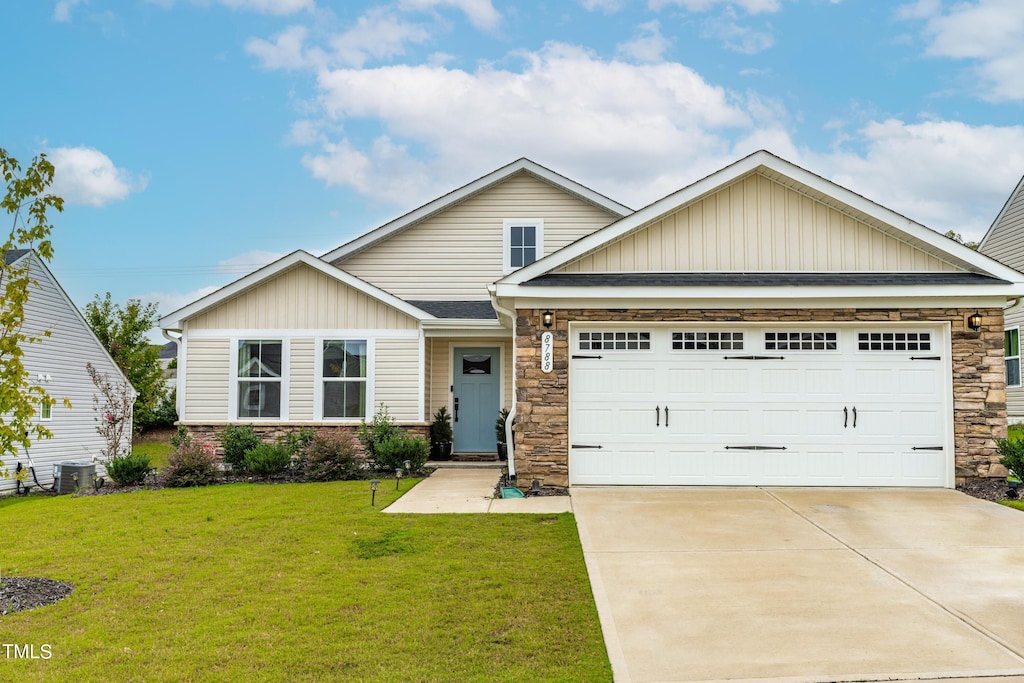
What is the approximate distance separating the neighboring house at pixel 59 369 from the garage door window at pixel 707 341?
12854 mm

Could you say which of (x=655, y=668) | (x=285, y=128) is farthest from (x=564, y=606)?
(x=285, y=128)

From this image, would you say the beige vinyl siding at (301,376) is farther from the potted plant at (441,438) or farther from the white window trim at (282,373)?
the potted plant at (441,438)

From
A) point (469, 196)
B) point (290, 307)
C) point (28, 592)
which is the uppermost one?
point (469, 196)

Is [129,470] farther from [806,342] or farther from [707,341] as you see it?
[806,342]

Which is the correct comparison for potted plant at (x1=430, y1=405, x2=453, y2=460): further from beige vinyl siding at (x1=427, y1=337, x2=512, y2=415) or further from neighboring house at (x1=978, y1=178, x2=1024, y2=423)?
neighboring house at (x1=978, y1=178, x2=1024, y2=423)

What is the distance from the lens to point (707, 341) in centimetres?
1034

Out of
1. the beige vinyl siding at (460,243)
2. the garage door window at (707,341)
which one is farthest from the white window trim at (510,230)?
the garage door window at (707,341)

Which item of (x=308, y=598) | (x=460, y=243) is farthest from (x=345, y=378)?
(x=308, y=598)

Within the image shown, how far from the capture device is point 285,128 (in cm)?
1858

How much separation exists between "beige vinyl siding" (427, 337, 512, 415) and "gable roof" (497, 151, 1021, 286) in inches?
193

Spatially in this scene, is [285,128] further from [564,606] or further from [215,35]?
[564,606]

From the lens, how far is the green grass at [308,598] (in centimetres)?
436

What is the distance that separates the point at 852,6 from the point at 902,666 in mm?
13474

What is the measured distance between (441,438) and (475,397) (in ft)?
3.83
